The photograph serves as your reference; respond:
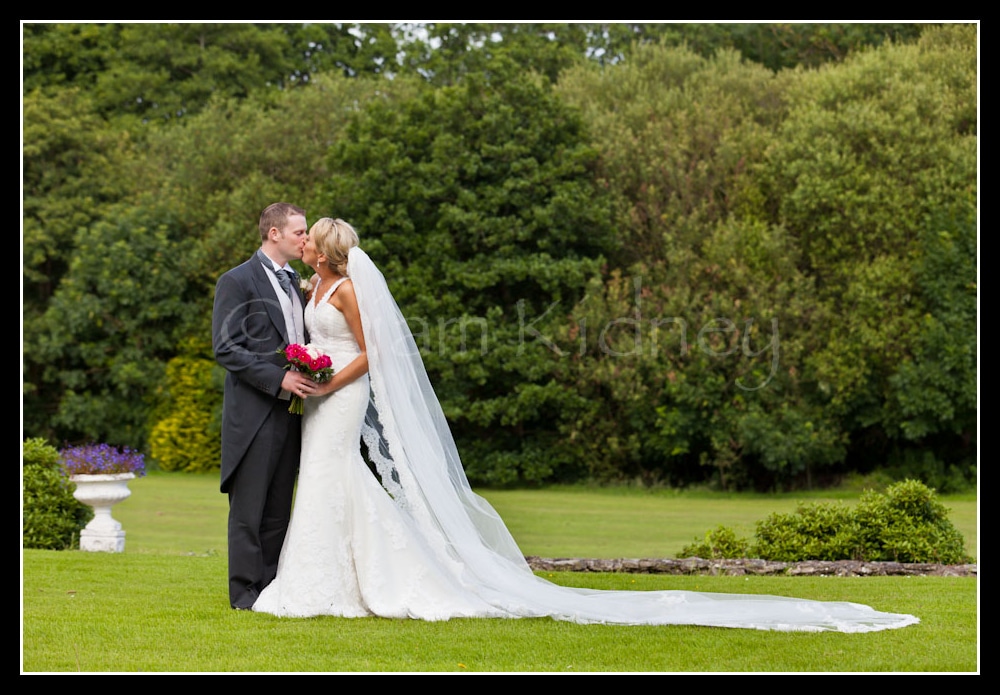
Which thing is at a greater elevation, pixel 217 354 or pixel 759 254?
pixel 759 254

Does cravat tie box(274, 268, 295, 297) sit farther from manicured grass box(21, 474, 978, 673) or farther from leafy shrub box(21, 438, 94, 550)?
leafy shrub box(21, 438, 94, 550)

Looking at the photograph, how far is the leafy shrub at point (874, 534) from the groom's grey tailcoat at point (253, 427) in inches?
175

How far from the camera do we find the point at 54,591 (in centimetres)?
737

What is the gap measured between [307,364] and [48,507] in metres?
5.08

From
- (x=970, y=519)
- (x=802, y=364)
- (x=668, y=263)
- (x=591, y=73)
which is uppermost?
(x=591, y=73)

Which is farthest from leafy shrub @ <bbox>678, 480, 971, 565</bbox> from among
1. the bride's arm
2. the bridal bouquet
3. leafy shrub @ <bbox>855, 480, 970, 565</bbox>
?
the bridal bouquet

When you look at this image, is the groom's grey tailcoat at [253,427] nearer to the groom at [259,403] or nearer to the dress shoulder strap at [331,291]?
the groom at [259,403]

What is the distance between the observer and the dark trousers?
6.73 metres

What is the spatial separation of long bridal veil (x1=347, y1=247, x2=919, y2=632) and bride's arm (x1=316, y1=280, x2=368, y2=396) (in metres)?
0.04

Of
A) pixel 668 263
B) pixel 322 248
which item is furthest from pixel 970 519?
pixel 322 248

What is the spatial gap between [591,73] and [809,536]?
644 inches

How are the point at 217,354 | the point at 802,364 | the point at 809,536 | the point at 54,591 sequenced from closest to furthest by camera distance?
the point at 217,354 → the point at 54,591 → the point at 809,536 → the point at 802,364

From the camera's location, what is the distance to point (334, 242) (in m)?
6.74

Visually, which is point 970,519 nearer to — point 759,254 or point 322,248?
point 759,254
